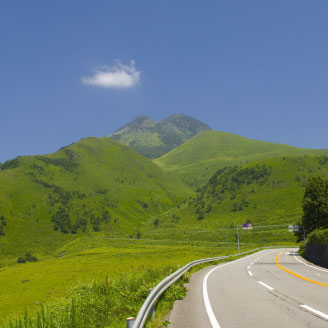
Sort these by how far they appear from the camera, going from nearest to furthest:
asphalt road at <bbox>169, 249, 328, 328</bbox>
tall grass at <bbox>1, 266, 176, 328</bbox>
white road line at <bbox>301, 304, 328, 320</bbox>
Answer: tall grass at <bbox>1, 266, 176, 328</bbox> < asphalt road at <bbox>169, 249, 328, 328</bbox> < white road line at <bbox>301, 304, 328, 320</bbox>

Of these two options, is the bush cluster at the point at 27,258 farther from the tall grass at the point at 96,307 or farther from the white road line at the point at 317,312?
the white road line at the point at 317,312

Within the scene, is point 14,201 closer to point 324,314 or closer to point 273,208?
point 273,208

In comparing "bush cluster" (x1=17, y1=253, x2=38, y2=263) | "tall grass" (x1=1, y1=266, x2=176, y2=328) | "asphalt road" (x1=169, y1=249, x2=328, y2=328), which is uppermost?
"tall grass" (x1=1, y1=266, x2=176, y2=328)

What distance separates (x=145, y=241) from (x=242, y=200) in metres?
68.1

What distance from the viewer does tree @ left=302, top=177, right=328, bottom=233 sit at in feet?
185

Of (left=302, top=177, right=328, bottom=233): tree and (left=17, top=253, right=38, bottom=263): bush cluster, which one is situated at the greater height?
(left=302, top=177, right=328, bottom=233): tree

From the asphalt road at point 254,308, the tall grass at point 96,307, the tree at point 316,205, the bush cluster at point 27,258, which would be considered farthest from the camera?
the bush cluster at point 27,258

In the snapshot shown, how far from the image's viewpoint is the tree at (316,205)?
5631cm

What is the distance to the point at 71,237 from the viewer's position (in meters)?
183

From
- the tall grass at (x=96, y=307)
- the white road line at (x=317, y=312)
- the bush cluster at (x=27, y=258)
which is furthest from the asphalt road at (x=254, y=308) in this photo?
the bush cluster at (x=27, y=258)

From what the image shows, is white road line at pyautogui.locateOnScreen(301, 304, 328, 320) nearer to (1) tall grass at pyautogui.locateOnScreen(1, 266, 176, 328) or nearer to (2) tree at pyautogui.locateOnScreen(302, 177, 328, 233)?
(1) tall grass at pyautogui.locateOnScreen(1, 266, 176, 328)

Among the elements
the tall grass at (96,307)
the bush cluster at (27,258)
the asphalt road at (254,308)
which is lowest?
the bush cluster at (27,258)

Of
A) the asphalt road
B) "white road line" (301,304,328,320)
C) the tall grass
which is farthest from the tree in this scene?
"white road line" (301,304,328,320)

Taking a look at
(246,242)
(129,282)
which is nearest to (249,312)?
(129,282)
